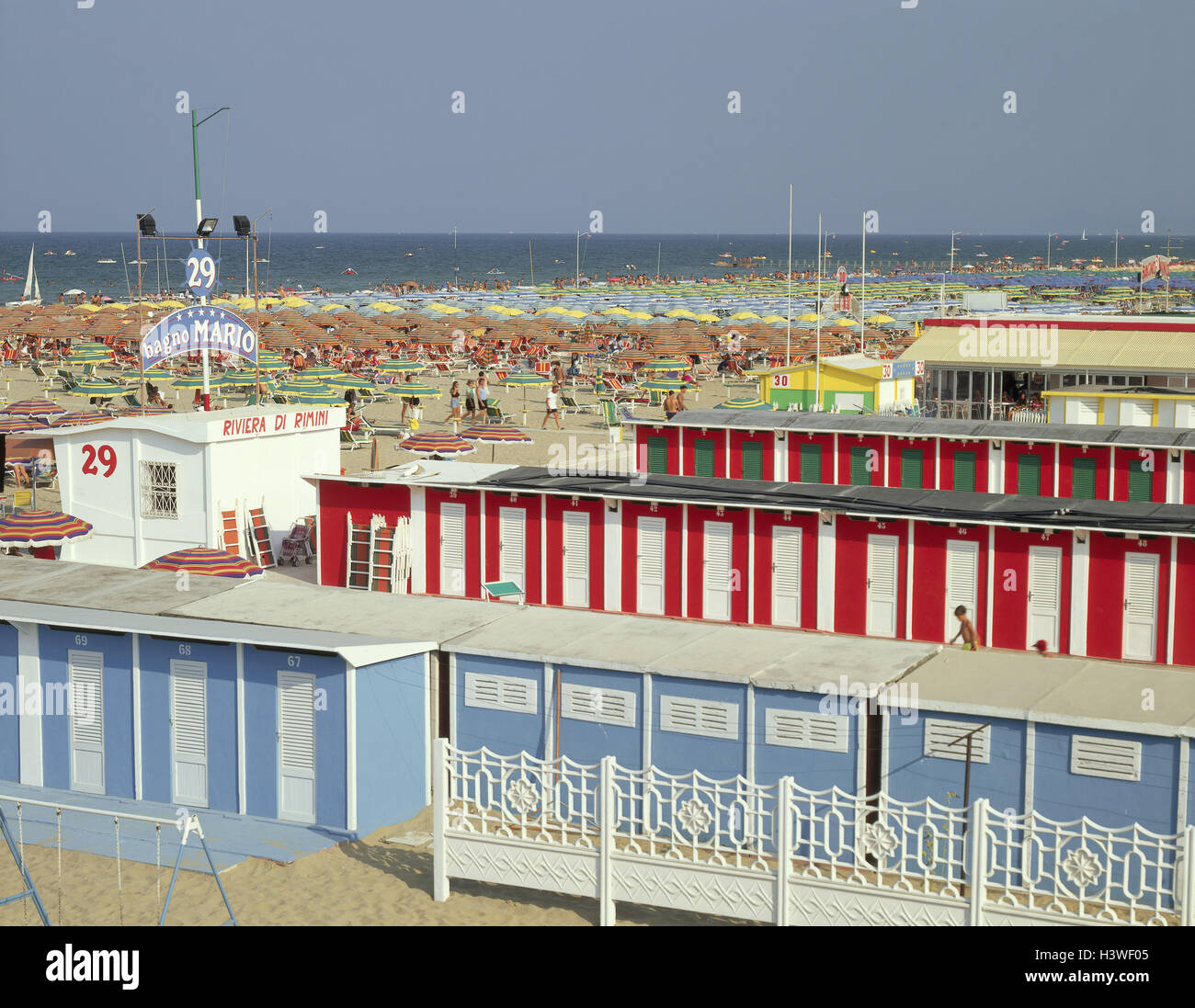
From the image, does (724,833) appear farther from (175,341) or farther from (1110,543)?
(175,341)

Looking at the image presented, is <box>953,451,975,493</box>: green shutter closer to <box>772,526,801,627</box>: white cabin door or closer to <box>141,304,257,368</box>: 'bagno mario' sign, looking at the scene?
<box>772,526,801,627</box>: white cabin door

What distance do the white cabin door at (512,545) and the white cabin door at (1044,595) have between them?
5.64 m

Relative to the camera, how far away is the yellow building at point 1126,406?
26438 mm

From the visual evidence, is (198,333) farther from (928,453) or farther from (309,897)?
(309,897)

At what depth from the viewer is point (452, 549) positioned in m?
18.8

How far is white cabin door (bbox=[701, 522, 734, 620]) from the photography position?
17.5 metres

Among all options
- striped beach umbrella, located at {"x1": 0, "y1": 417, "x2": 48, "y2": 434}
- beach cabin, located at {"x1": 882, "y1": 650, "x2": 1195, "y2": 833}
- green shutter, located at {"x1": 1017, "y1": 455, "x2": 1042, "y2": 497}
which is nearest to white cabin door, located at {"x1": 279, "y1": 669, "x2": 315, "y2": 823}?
beach cabin, located at {"x1": 882, "y1": 650, "x2": 1195, "y2": 833}

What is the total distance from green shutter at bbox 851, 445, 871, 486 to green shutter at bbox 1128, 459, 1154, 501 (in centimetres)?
388

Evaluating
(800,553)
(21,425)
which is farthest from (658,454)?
(21,425)

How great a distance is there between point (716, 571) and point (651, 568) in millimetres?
754

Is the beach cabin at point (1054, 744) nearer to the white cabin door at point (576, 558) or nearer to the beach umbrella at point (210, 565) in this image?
the white cabin door at point (576, 558)

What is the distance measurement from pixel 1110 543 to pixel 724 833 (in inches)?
263
